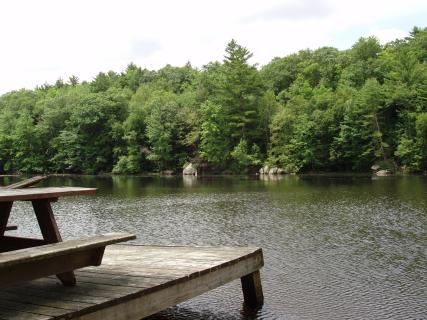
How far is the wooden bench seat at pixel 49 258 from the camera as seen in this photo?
521 centimetres

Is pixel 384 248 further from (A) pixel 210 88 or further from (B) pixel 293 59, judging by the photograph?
(B) pixel 293 59

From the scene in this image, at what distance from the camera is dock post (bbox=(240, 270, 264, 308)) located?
9062 millimetres

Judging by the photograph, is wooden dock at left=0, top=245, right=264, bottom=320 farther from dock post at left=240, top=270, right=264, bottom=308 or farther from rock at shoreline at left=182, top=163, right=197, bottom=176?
rock at shoreline at left=182, top=163, right=197, bottom=176

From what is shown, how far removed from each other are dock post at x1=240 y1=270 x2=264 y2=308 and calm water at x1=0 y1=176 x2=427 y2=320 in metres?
0.23

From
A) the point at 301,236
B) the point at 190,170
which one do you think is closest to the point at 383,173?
the point at 190,170

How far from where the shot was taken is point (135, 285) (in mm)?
6629

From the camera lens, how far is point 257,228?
18344 mm

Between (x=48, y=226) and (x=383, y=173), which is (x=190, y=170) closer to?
Answer: (x=383, y=173)

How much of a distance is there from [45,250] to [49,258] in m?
0.20

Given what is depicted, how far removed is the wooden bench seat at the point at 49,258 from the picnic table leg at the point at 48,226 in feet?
2.14

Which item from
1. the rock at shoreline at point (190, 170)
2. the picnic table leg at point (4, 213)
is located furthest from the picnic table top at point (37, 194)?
the rock at shoreline at point (190, 170)

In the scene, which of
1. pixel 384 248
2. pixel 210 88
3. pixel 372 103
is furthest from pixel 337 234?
pixel 210 88

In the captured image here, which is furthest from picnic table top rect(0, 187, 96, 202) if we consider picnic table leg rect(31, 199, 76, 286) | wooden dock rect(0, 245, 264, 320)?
wooden dock rect(0, 245, 264, 320)

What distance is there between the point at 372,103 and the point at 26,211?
40601 millimetres
